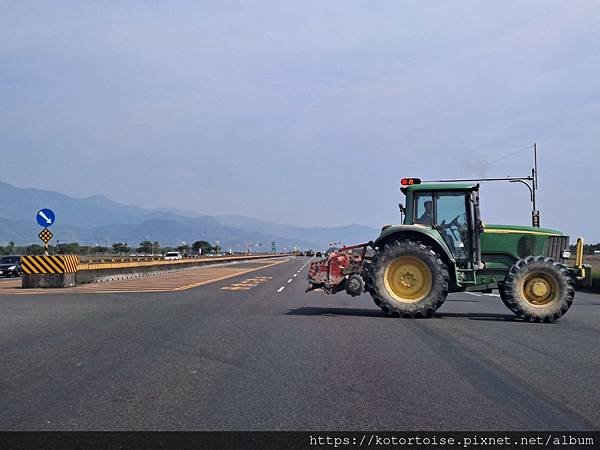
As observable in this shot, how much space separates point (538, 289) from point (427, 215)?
116 inches

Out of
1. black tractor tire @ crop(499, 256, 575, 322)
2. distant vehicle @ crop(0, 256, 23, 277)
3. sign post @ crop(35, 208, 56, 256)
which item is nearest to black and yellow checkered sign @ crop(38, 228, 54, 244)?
sign post @ crop(35, 208, 56, 256)

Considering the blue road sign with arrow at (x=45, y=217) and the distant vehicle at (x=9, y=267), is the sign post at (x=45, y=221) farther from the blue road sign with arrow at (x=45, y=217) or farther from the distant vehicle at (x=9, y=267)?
the distant vehicle at (x=9, y=267)

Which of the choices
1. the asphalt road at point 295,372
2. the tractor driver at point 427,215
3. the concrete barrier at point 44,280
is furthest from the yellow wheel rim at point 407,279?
the concrete barrier at point 44,280

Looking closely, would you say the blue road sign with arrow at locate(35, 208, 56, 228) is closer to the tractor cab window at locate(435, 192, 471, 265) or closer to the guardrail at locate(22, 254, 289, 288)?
the guardrail at locate(22, 254, 289, 288)

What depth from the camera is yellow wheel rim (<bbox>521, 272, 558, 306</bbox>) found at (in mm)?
14461

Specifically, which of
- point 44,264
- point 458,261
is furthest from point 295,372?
point 44,264

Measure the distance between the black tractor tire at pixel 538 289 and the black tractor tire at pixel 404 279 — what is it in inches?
55.3

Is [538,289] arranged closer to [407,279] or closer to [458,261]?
[458,261]

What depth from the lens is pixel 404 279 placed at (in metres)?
15.1

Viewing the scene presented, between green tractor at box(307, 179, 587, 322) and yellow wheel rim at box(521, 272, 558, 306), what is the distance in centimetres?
2

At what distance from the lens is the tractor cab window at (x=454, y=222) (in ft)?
50.0
